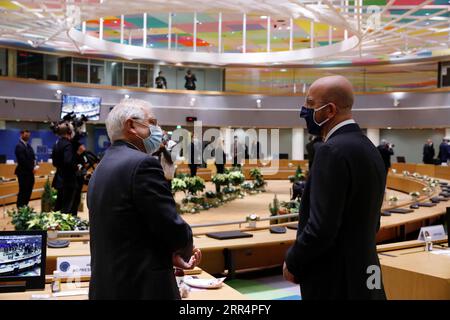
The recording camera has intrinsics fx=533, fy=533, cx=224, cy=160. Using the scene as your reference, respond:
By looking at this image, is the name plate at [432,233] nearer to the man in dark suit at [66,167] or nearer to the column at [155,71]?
the man in dark suit at [66,167]

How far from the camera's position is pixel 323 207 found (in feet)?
7.52

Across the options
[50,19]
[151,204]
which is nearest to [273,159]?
[50,19]

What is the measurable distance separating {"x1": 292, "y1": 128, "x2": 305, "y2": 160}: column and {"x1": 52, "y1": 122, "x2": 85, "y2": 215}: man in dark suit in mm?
18959

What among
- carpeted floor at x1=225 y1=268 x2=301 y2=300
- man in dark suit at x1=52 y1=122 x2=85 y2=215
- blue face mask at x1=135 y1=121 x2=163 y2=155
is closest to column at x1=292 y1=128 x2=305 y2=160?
man in dark suit at x1=52 y1=122 x2=85 y2=215

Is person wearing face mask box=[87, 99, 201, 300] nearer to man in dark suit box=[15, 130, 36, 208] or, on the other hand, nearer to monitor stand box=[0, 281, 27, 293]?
monitor stand box=[0, 281, 27, 293]

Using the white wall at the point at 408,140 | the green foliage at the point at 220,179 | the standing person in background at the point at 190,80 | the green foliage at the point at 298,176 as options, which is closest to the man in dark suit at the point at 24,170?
the green foliage at the point at 220,179

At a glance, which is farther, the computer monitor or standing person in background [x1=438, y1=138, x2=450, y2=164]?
standing person in background [x1=438, y1=138, x2=450, y2=164]

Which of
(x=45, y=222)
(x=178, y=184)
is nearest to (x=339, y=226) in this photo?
(x=45, y=222)

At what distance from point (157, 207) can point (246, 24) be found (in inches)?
788

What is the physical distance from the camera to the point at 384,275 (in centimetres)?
365

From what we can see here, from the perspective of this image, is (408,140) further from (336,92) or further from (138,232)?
(138,232)

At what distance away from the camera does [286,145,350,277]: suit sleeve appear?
228 cm
